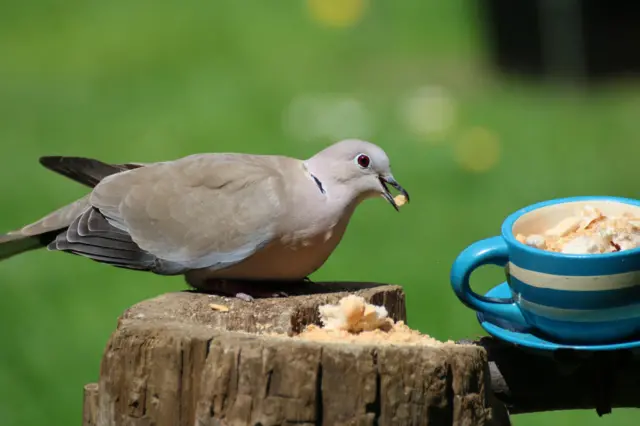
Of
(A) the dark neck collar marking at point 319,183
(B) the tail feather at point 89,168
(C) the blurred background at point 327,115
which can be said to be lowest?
(C) the blurred background at point 327,115

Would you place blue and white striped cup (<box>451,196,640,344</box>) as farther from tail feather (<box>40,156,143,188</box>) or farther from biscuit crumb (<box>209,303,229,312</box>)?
tail feather (<box>40,156,143,188</box>)

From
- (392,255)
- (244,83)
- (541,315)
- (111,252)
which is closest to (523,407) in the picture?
(541,315)

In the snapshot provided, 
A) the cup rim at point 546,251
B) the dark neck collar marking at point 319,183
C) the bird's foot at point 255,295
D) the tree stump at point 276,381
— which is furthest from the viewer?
the dark neck collar marking at point 319,183

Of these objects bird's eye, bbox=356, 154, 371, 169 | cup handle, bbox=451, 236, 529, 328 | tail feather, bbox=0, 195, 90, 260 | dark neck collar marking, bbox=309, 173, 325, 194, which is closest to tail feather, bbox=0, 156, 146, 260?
tail feather, bbox=0, 195, 90, 260

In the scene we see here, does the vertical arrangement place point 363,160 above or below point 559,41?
above

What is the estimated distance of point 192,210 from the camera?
3.44 m

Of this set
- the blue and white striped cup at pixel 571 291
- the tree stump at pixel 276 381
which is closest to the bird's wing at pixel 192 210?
the tree stump at pixel 276 381

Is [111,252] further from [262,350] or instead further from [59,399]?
[59,399]

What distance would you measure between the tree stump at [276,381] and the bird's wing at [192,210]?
557mm

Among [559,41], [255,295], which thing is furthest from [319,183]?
[559,41]

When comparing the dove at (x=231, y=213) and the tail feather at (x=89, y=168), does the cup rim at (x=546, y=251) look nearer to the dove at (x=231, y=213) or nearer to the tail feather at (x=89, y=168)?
the dove at (x=231, y=213)

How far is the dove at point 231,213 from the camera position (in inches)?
131

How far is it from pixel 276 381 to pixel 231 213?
926mm

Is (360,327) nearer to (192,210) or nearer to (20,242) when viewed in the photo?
(192,210)
